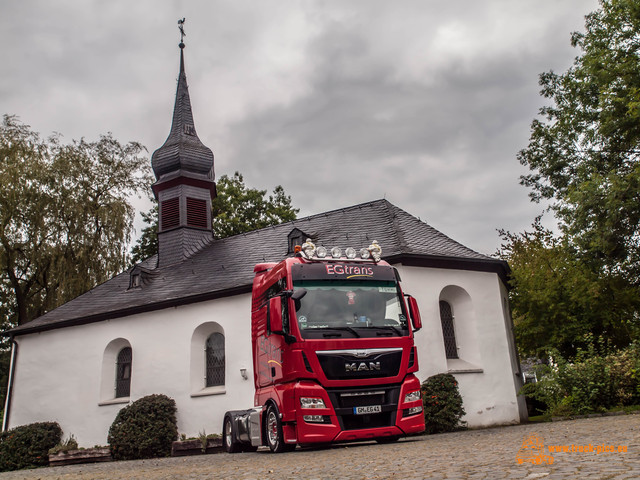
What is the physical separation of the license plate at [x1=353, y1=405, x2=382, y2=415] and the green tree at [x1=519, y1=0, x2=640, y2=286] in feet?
32.1

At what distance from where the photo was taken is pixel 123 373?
18562 mm

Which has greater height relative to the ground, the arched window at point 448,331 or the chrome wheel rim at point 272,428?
the arched window at point 448,331

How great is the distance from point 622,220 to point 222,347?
12051 mm

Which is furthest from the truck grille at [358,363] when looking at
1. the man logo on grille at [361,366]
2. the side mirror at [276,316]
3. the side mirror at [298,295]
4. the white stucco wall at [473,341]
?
the white stucco wall at [473,341]

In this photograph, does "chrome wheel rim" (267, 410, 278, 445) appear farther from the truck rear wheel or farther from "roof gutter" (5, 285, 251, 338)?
"roof gutter" (5, 285, 251, 338)

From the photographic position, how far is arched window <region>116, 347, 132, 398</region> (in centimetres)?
1841

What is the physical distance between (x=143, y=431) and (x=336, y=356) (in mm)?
8966

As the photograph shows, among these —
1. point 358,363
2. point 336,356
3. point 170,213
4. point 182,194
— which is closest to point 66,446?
point 170,213

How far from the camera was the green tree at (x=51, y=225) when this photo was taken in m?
22.5

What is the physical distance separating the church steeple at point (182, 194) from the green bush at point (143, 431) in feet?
24.3

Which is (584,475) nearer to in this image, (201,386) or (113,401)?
(201,386)

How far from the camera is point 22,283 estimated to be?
24.3 meters

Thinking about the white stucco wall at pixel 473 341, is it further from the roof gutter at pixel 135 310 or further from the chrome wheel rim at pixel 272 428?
the chrome wheel rim at pixel 272 428

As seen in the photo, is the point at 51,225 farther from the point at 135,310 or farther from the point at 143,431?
the point at 143,431
